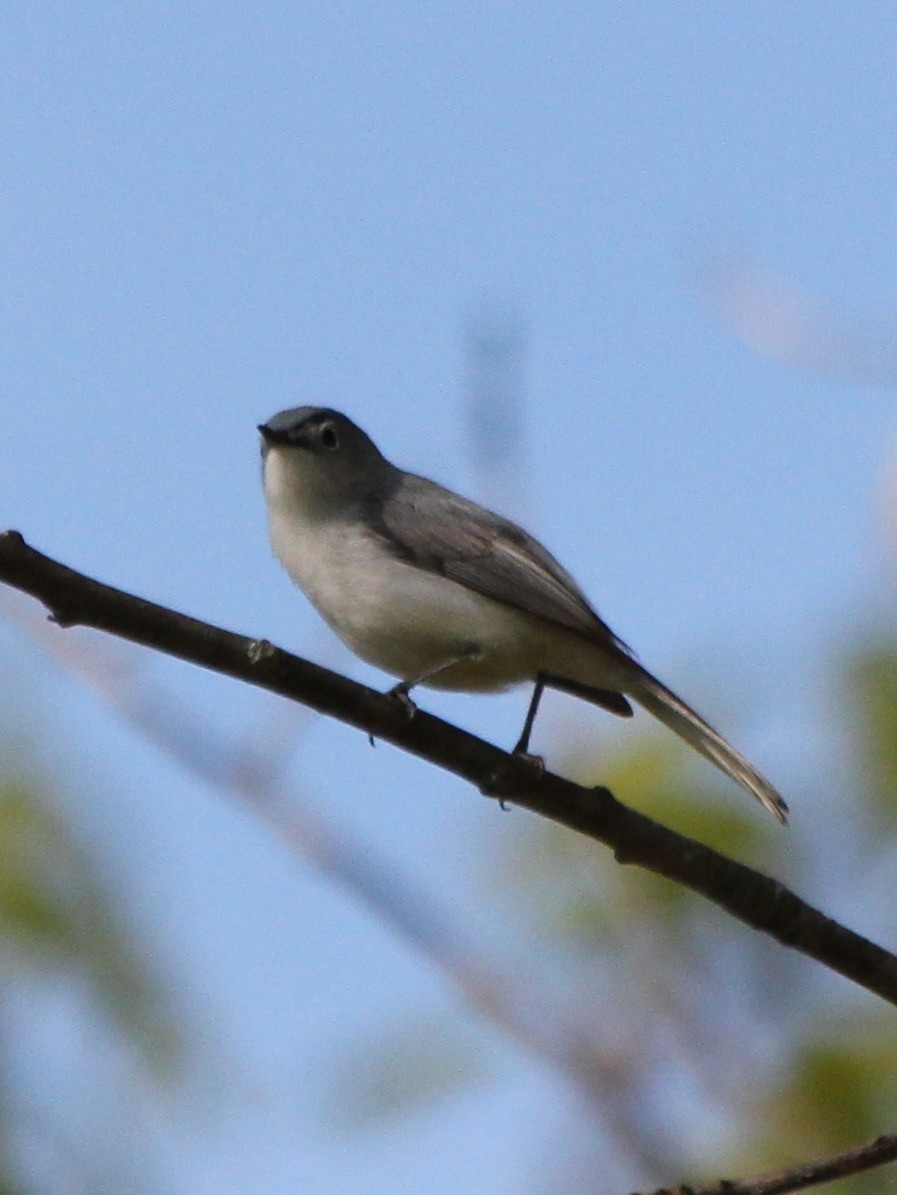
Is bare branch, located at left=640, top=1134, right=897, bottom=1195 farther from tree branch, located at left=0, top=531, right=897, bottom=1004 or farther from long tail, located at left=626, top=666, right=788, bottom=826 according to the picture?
long tail, located at left=626, top=666, right=788, bottom=826

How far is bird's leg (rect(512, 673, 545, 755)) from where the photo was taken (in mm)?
3928

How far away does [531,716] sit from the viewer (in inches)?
164

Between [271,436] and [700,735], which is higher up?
[271,436]

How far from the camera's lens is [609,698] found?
455 cm

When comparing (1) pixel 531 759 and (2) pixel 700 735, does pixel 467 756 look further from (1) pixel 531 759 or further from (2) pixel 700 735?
(2) pixel 700 735

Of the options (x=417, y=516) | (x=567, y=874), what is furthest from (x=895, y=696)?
(x=417, y=516)

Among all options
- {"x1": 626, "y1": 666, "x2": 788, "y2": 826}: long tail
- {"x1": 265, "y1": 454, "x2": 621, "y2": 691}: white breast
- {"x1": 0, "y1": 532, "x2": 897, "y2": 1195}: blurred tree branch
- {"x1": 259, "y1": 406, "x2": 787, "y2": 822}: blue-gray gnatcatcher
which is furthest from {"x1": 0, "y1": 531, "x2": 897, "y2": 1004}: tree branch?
{"x1": 265, "y1": 454, "x2": 621, "y2": 691}: white breast

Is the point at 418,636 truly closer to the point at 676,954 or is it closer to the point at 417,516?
the point at 417,516

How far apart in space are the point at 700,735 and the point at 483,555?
91 centimetres

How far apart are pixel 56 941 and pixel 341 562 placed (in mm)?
1643

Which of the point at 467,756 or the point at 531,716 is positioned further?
the point at 531,716

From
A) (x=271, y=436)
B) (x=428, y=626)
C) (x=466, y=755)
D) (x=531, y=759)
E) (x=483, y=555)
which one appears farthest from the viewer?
(x=271, y=436)

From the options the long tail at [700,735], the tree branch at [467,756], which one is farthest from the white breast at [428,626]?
the tree branch at [467,756]

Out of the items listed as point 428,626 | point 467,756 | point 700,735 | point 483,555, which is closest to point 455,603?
point 428,626
